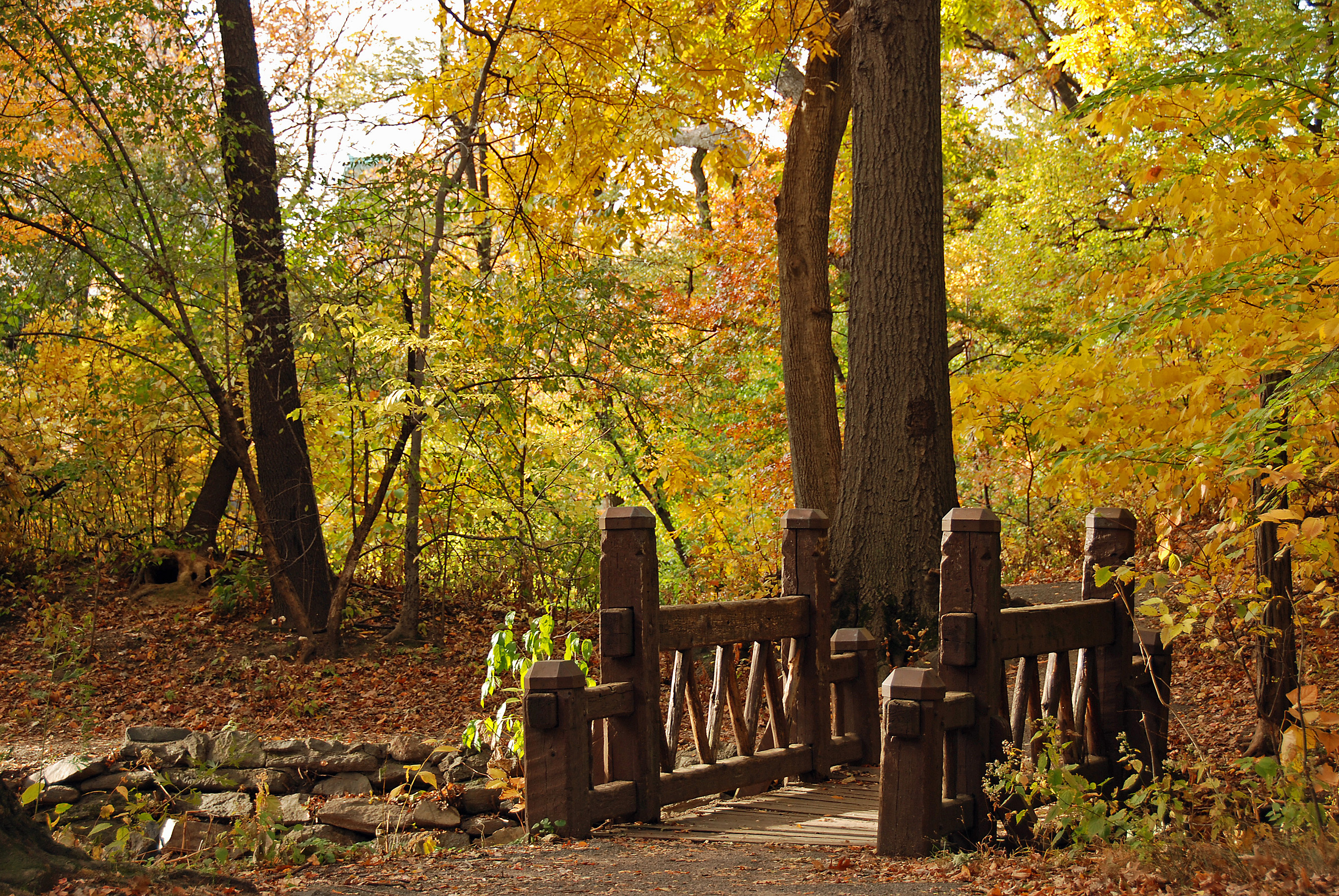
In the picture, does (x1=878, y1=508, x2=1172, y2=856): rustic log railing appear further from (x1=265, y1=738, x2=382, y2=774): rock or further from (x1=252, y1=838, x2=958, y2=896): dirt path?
(x1=265, y1=738, x2=382, y2=774): rock

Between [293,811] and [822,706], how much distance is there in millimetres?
3262

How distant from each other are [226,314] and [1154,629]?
8.34 m

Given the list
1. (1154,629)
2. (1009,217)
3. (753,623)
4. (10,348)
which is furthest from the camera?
(1009,217)

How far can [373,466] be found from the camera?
39.3ft

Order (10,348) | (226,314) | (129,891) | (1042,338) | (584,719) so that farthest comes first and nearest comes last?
(1042,338), (10,348), (226,314), (584,719), (129,891)

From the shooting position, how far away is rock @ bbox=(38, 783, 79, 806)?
650 centimetres

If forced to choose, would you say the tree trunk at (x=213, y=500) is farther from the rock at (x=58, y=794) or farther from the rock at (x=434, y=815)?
the rock at (x=434, y=815)

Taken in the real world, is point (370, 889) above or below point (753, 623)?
below

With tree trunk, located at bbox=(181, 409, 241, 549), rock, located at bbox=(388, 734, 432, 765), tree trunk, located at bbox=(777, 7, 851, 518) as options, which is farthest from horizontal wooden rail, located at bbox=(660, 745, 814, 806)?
tree trunk, located at bbox=(181, 409, 241, 549)

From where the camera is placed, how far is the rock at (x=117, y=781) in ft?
22.0

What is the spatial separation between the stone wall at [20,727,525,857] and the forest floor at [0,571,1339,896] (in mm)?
641

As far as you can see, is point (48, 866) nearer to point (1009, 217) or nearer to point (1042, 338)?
point (1042, 338)

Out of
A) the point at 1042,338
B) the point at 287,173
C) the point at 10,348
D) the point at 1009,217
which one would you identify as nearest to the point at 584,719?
the point at 287,173

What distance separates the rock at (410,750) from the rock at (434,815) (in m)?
0.86
